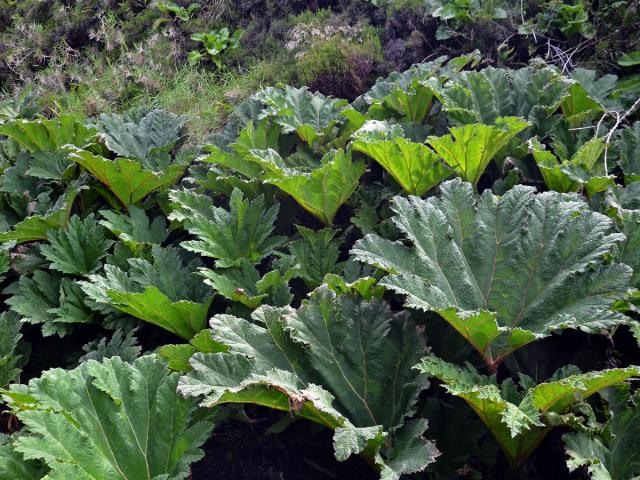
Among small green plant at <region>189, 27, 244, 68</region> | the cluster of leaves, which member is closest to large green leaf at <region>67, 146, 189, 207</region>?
the cluster of leaves

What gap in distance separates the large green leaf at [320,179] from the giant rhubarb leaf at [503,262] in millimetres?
475

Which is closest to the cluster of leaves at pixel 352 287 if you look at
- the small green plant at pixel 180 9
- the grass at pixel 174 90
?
the grass at pixel 174 90

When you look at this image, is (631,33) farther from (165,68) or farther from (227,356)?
(165,68)

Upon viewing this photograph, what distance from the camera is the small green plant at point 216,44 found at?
476 centimetres

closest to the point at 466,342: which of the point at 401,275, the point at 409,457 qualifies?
the point at 401,275

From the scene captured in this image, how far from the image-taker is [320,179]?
8.04ft

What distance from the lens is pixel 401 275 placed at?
5.92 feet

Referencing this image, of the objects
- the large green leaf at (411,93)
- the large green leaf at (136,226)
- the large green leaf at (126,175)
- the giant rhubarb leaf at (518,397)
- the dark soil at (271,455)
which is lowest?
the dark soil at (271,455)

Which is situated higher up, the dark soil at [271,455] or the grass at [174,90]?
the grass at [174,90]

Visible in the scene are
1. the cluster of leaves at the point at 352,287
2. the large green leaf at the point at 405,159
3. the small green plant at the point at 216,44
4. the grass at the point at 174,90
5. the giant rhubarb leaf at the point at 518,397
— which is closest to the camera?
the giant rhubarb leaf at the point at 518,397

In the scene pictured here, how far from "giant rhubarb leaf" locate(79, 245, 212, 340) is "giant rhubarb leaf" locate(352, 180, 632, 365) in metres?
0.74

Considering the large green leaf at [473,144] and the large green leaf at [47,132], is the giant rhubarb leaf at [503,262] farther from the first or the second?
the large green leaf at [47,132]

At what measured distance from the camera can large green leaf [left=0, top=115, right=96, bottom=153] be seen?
324 centimetres

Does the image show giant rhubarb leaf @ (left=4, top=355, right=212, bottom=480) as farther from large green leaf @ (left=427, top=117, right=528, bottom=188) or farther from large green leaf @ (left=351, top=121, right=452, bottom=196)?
large green leaf @ (left=427, top=117, right=528, bottom=188)
